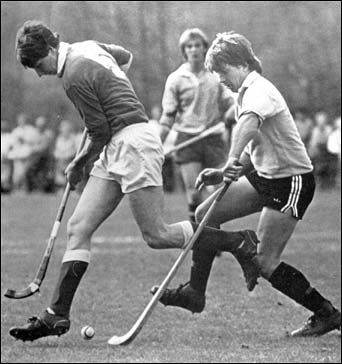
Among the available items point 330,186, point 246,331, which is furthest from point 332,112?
point 246,331

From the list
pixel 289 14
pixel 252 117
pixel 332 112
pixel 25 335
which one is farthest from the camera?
pixel 332 112

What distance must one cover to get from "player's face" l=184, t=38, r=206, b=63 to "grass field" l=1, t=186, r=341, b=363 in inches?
76.4

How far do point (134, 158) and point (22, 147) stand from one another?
11.4 meters

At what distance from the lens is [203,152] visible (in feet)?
40.2

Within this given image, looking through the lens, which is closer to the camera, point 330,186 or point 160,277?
point 160,277

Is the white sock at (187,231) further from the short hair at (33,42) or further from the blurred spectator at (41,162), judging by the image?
Answer: the blurred spectator at (41,162)

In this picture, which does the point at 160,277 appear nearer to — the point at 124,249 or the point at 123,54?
the point at 124,249

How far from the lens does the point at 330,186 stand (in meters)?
20.5

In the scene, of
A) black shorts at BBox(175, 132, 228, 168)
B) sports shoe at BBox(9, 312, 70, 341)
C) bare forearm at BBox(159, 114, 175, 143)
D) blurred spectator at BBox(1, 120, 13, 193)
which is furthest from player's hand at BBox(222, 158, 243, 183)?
blurred spectator at BBox(1, 120, 13, 193)

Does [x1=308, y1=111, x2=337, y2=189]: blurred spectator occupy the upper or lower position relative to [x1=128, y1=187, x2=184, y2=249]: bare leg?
lower

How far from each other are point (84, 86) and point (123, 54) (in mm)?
565

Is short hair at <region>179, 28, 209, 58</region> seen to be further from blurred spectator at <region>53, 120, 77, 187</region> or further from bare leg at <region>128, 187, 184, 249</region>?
blurred spectator at <region>53, 120, 77, 187</region>

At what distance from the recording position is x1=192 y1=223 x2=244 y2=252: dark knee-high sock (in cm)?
735

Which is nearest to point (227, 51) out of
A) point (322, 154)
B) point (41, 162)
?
point (322, 154)
